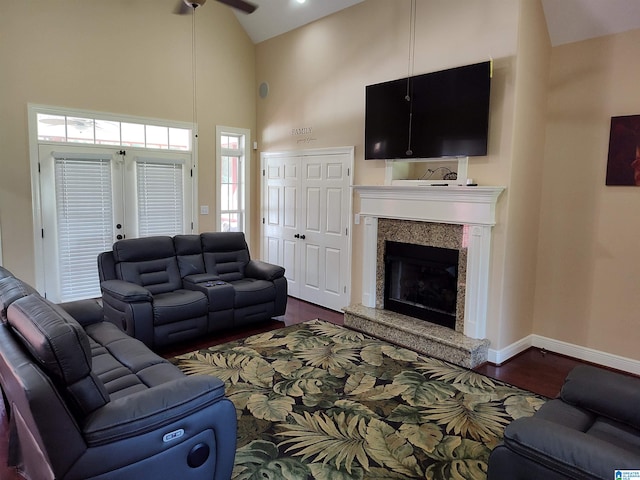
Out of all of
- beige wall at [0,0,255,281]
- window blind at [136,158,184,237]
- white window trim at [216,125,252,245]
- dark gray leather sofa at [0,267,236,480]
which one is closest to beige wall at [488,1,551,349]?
dark gray leather sofa at [0,267,236,480]

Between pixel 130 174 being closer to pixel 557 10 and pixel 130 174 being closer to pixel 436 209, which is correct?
pixel 436 209

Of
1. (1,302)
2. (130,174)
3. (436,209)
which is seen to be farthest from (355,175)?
(1,302)

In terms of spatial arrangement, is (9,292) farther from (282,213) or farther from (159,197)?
(282,213)

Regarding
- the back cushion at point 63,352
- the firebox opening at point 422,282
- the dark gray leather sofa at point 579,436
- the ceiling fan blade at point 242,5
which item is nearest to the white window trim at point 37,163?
the ceiling fan blade at point 242,5

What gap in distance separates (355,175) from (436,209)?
1353 mm

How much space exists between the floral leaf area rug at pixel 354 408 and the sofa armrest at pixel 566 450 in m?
0.84

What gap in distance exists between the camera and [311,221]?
6000mm

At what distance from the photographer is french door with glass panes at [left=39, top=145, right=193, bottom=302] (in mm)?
5238

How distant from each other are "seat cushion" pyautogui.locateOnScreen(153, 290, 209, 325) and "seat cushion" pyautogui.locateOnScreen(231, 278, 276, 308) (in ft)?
1.30

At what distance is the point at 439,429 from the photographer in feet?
9.59

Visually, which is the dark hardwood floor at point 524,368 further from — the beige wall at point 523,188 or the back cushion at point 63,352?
the back cushion at point 63,352

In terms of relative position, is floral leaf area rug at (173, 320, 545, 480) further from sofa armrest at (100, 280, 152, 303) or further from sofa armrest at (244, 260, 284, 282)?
sofa armrest at (244, 260, 284, 282)

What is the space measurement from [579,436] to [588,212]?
3.05 metres

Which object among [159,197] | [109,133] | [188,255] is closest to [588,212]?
[188,255]
